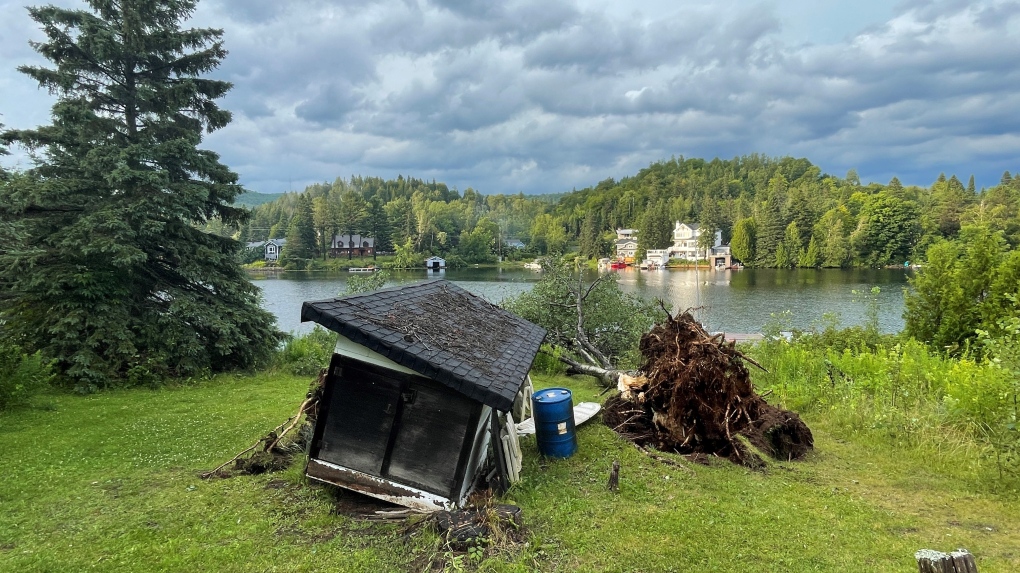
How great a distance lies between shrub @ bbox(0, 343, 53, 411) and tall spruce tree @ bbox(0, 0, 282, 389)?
123 centimetres

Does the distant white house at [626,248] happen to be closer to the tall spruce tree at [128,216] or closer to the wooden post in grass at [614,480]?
the tall spruce tree at [128,216]

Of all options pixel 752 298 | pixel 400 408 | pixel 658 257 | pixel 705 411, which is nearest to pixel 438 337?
pixel 400 408

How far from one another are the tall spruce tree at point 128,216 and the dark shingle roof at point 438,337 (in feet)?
26.7

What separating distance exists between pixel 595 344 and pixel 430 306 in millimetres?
9100

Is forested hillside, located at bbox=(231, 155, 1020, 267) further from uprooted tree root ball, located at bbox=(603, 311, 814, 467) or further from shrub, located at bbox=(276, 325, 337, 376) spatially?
uprooted tree root ball, located at bbox=(603, 311, 814, 467)

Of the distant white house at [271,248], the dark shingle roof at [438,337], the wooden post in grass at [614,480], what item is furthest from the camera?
the distant white house at [271,248]

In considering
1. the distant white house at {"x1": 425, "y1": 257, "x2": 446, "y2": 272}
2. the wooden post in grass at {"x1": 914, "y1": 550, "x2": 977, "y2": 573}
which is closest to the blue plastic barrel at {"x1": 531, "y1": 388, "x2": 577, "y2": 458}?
the wooden post in grass at {"x1": 914, "y1": 550, "x2": 977, "y2": 573}

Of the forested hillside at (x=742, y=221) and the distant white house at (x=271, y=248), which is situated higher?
the forested hillside at (x=742, y=221)

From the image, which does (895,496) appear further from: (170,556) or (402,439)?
(170,556)

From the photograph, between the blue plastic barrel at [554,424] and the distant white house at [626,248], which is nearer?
the blue plastic barrel at [554,424]

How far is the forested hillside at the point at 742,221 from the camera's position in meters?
70.1

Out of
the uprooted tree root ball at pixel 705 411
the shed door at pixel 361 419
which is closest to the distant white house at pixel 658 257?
the uprooted tree root ball at pixel 705 411

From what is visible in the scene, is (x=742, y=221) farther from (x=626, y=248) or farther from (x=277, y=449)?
(x=277, y=449)

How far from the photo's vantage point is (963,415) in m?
8.26
